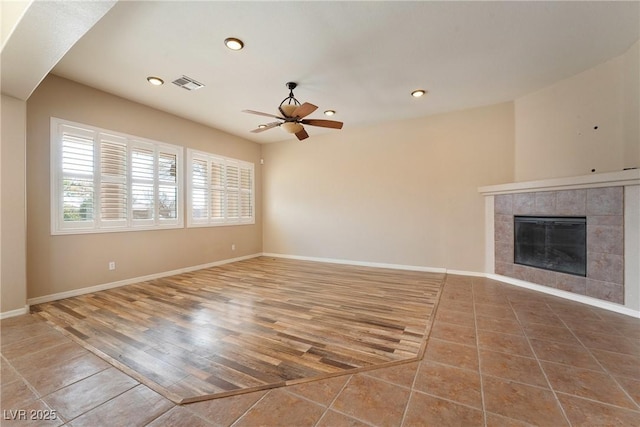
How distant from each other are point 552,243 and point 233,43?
16.5 feet

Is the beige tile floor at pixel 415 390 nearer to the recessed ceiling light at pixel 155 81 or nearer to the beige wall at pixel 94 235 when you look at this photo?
the beige wall at pixel 94 235

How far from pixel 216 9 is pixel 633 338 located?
486cm

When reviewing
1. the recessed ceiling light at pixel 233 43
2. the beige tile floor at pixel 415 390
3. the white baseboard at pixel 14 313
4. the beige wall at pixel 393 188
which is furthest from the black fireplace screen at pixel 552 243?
the white baseboard at pixel 14 313

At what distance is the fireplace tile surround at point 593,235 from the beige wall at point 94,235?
596 centimetres

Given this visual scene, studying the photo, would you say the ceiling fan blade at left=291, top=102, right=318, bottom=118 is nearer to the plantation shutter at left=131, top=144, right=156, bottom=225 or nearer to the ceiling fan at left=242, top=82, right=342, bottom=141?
the ceiling fan at left=242, top=82, right=342, bottom=141

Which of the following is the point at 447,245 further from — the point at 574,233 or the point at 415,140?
the point at 415,140

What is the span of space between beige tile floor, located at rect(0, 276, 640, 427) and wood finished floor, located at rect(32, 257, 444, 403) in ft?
0.42

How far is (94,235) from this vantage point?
150 inches

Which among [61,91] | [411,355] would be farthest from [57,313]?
[411,355]

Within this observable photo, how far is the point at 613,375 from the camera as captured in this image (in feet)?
5.96

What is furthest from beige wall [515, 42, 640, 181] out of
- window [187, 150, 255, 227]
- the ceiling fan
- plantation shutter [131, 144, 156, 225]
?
plantation shutter [131, 144, 156, 225]

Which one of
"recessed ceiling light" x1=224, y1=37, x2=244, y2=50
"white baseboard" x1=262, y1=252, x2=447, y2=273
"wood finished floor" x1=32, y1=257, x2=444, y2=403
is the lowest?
"wood finished floor" x1=32, y1=257, x2=444, y2=403

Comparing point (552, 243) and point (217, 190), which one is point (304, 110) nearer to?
point (217, 190)

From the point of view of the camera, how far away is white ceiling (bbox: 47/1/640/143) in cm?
234
